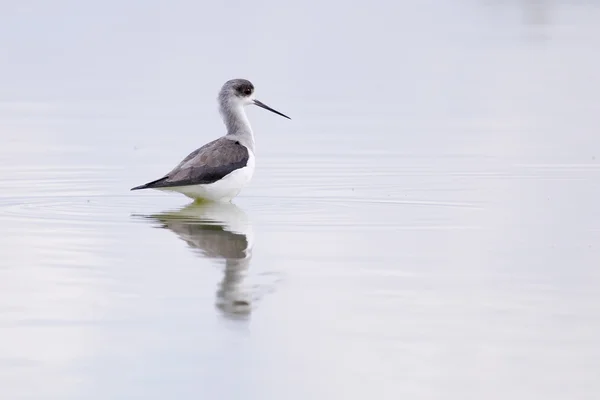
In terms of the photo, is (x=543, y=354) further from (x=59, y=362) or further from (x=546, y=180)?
(x=546, y=180)

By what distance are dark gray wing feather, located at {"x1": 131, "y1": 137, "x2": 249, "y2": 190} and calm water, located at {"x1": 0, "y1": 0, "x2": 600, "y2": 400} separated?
9.9 inches

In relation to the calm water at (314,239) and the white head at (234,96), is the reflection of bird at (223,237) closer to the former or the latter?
the calm water at (314,239)

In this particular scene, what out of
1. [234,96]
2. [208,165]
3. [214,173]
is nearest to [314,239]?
[214,173]

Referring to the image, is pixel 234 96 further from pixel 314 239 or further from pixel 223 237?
pixel 314 239

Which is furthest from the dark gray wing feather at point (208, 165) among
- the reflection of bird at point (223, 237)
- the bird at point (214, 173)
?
the reflection of bird at point (223, 237)

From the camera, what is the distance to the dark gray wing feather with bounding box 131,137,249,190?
1146 centimetres

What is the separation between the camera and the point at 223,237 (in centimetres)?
1000

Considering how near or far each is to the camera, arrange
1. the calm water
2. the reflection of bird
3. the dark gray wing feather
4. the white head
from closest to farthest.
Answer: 1. the calm water
2. the reflection of bird
3. the dark gray wing feather
4. the white head

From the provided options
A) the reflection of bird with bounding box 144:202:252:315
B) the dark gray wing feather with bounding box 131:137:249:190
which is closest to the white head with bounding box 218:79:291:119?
the dark gray wing feather with bounding box 131:137:249:190

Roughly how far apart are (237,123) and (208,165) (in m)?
1.34

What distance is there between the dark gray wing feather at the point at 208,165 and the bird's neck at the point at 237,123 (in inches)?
20.4

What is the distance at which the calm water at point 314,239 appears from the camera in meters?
6.57

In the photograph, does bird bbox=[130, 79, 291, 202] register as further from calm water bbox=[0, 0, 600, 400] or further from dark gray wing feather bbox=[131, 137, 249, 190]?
calm water bbox=[0, 0, 600, 400]

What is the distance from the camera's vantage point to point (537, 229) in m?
10.0
